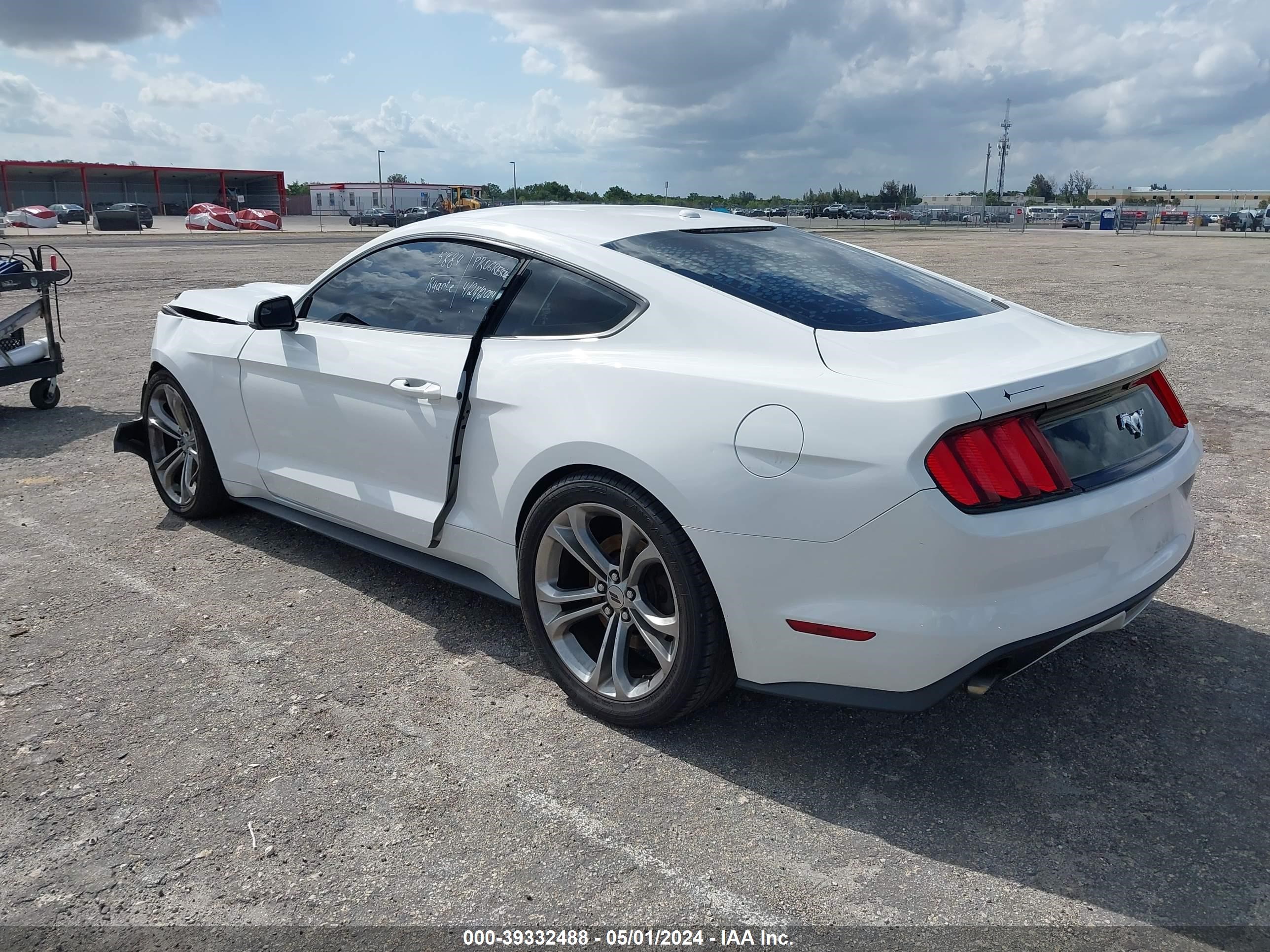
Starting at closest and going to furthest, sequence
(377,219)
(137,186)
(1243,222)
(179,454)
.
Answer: (179,454), (1243,222), (377,219), (137,186)

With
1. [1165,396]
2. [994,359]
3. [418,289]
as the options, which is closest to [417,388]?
[418,289]

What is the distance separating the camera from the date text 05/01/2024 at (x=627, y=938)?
7.39 ft

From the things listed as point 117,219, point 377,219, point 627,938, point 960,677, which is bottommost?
point 627,938

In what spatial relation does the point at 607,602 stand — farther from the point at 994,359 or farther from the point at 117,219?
the point at 117,219

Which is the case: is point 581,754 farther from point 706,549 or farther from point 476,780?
point 706,549

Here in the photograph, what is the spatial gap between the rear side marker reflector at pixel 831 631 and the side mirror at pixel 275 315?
8.35 feet

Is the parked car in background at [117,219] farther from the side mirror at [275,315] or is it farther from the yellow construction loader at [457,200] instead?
the side mirror at [275,315]

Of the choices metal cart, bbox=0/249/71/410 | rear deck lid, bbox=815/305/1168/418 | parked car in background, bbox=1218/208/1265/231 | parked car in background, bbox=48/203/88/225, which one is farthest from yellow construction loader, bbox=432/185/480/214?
rear deck lid, bbox=815/305/1168/418

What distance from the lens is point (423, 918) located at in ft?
7.69

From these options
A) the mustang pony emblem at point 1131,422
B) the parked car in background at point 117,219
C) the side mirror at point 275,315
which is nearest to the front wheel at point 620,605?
the mustang pony emblem at point 1131,422

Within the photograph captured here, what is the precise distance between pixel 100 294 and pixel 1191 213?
258 ft

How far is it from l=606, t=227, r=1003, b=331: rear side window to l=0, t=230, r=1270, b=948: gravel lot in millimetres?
1289

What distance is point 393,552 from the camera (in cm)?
389

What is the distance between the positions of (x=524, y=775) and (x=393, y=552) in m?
1.29
